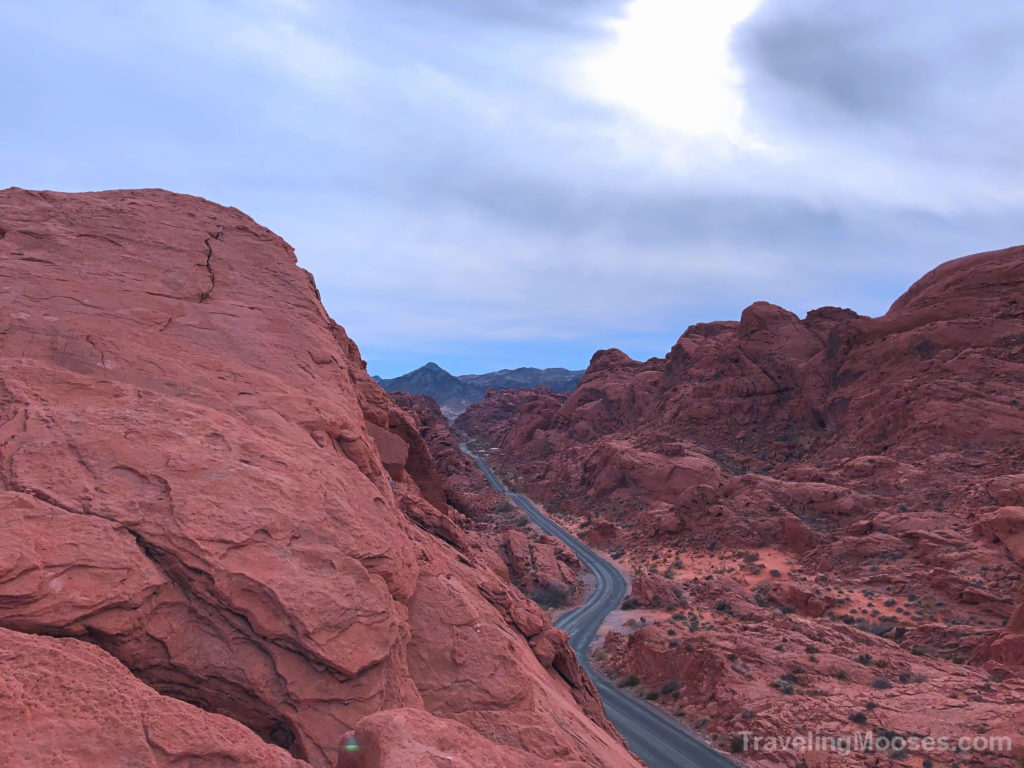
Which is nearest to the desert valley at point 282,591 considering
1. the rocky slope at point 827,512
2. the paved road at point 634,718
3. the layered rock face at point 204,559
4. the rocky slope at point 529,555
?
the layered rock face at point 204,559

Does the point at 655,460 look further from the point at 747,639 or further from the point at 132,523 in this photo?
the point at 132,523

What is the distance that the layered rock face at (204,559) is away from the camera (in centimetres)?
415

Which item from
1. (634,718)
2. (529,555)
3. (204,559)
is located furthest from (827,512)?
(204,559)

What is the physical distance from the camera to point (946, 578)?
2705 centimetres

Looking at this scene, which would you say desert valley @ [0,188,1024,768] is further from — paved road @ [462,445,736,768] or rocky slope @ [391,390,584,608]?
rocky slope @ [391,390,584,608]

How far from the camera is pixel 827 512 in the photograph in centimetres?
4034

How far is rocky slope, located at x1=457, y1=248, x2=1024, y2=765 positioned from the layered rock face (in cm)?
A: 1431

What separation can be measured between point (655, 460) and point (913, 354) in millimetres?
24450

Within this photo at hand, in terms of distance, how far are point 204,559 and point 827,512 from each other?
4326 cm

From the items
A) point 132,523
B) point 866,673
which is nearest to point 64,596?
point 132,523

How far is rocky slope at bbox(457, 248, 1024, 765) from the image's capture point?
19.4m

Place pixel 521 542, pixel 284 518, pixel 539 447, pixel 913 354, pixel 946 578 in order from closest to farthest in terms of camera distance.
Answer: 1. pixel 284 518
2. pixel 946 578
3. pixel 521 542
4. pixel 913 354
5. pixel 539 447

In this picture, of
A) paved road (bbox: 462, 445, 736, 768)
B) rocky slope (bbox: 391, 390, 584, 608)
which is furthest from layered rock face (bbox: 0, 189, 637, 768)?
rocky slope (bbox: 391, 390, 584, 608)

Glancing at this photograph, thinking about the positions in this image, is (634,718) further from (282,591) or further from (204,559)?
(204,559)
